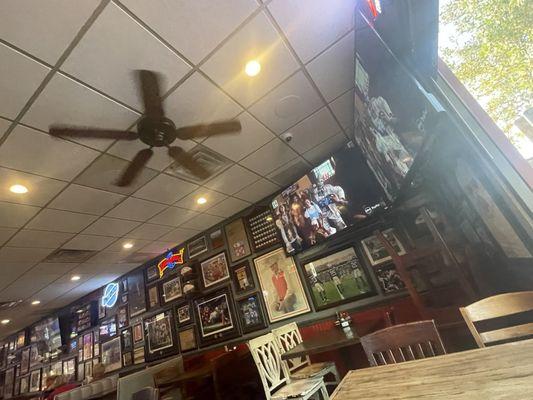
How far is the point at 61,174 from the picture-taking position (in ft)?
9.40

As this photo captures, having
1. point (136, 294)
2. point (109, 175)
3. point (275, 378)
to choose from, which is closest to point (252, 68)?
point (109, 175)

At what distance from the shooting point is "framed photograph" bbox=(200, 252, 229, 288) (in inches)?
198

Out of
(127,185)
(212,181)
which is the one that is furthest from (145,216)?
(212,181)

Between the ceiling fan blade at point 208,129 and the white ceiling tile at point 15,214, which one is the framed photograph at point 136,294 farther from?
the ceiling fan blade at point 208,129

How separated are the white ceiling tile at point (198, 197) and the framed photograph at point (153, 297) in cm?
267

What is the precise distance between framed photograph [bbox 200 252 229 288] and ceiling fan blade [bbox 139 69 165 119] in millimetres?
3279

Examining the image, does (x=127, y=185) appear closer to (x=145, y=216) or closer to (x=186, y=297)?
(x=145, y=216)

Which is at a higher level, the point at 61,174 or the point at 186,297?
the point at 61,174

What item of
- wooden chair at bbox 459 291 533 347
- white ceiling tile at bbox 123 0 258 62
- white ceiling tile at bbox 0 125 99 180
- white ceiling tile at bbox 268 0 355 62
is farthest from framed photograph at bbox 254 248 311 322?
white ceiling tile at bbox 123 0 258 62

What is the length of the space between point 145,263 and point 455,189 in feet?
20.9

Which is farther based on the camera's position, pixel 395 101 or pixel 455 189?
pixel 455 189

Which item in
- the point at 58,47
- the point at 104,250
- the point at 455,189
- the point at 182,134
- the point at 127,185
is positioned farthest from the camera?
the point at 104,250

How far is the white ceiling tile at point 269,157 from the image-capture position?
136 inches

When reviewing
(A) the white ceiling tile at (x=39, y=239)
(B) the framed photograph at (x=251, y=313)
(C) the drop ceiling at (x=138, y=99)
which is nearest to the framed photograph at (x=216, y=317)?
(B) the framed photograph at (x=251, y=313)
